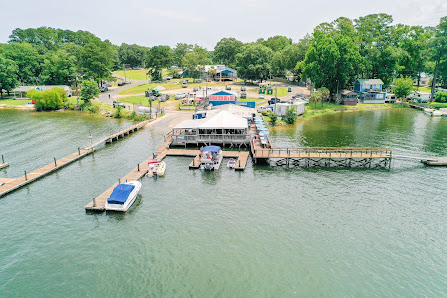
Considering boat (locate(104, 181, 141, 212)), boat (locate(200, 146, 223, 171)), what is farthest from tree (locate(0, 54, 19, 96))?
boat (locate(104, 181, 141, 212))

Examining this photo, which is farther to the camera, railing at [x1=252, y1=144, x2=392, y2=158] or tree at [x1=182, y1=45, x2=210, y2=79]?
tree at [x1=182, y1=45, x2=210, y2=79]

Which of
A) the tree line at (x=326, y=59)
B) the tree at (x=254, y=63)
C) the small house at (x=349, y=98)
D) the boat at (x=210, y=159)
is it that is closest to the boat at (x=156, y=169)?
the boat at (x=210, y=159)

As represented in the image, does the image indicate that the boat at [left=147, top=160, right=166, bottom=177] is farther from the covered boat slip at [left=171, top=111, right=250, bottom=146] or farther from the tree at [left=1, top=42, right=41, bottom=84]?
the tree at [left=1, top=42, right=41, bottom=84]

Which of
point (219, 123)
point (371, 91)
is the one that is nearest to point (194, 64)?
point (371, 91)

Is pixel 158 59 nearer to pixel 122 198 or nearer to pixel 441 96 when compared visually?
pixel 441 96

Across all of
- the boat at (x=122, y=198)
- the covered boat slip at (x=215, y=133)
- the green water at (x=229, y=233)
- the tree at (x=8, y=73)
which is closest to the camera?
the green water at (x=229, y=233)

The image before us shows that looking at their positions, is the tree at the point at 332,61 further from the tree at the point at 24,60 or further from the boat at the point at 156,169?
the tree at the point at 24,60
